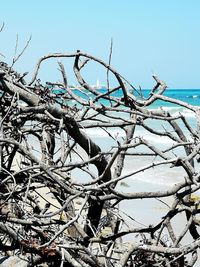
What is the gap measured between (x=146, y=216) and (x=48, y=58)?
656 cm

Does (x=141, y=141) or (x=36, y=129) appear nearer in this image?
(x=141, y=141)

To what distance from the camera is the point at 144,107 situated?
2.46 metres

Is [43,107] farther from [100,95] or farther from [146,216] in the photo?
[146,216]

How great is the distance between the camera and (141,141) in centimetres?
202

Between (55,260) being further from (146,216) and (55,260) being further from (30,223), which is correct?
(146,216)

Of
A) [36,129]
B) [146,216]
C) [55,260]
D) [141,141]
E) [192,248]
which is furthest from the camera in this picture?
[146,216]

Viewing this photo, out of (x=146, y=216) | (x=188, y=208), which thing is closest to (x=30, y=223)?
(x=188, y=208)

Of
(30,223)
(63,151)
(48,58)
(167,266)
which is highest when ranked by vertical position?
(48,58)

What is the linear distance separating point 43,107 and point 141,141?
1.77 ft

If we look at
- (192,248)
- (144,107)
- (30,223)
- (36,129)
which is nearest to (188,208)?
(192,248)

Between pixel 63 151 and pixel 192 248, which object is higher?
pixel 63 151

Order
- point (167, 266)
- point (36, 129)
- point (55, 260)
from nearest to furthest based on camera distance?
point (167, 266) < point (55, 260) < point (36, 129)

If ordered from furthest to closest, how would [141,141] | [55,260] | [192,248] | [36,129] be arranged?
[36,129], [55,260], [192,248], [141,141]

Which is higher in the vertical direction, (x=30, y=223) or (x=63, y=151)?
(x=63, y=151)
